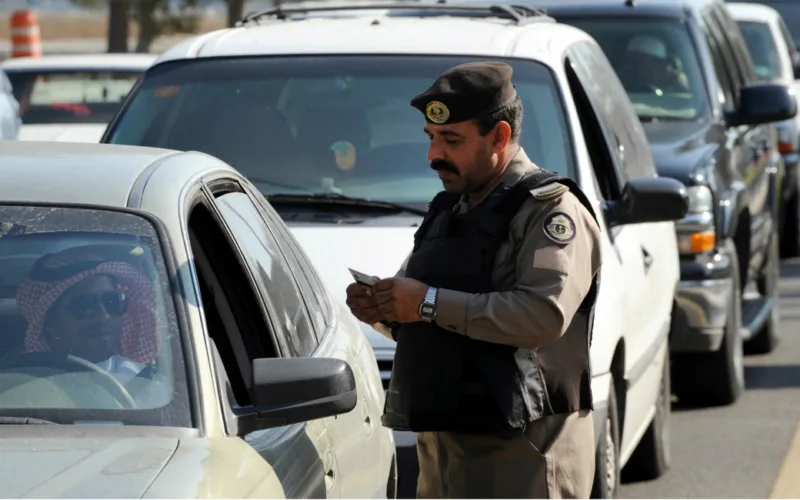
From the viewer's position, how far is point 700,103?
9.52m

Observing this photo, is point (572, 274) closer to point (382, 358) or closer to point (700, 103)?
point (382, 358)

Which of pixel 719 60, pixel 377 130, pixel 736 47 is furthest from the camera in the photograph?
pixel 736 47

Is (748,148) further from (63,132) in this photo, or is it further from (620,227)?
(63,132)

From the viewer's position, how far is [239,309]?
3885 millimetres

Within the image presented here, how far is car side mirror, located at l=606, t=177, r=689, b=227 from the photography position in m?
6.14

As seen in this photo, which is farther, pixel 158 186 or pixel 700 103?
pixel 700 103

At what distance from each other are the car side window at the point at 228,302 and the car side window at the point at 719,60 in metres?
6.54

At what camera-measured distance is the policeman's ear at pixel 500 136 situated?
13.1 ft

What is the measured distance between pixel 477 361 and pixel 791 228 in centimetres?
1164

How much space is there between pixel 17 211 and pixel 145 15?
28.6 meters

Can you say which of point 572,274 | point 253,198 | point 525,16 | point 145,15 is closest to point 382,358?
point 253,198

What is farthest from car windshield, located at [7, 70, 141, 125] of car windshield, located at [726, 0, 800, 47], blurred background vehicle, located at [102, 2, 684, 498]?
car windshield, located at [726, 0, 800, 47]

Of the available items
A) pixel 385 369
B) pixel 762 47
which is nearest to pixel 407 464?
pixel 385 369

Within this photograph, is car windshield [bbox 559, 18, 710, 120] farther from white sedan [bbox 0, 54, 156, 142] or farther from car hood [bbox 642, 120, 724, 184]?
white sedan [bbox 0, 54, 156, 142]
